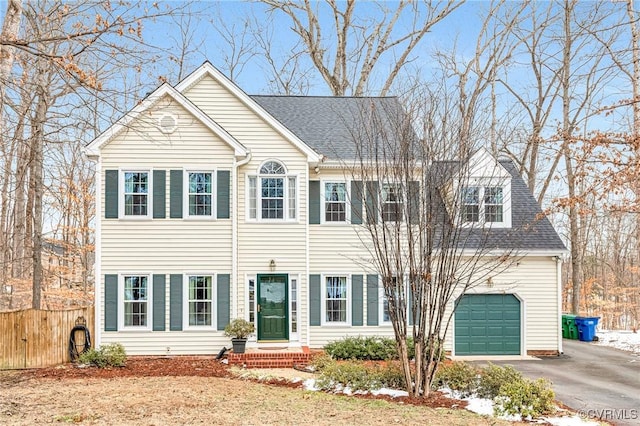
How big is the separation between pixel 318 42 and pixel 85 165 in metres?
12.4

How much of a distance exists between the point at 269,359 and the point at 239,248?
3237mm

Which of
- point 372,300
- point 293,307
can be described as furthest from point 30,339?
point 372,300

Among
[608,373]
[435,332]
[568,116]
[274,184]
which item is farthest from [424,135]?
[568,116]

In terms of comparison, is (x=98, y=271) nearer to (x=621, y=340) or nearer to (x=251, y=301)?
(x=251, y=301)

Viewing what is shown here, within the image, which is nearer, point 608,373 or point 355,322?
point 608,373

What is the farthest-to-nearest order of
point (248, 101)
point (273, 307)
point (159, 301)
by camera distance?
point (248, 101), point (273, 307), point (159, 301)

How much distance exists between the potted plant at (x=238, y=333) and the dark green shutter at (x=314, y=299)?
81.2 inches

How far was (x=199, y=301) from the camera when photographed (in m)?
16.8

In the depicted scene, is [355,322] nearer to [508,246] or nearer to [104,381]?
[508,246]

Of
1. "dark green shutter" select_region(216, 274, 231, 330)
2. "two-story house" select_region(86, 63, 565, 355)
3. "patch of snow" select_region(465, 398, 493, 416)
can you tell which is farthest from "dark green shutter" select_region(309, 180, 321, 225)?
"patch of snow" select_region(465, 398, 493, 416)

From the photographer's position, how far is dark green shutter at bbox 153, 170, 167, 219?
16766 millimetres

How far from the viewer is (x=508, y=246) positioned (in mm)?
17688

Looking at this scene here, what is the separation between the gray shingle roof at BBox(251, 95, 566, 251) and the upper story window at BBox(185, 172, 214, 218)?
3496 millimetres

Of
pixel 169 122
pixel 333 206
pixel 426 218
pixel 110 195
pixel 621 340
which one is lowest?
pixel 621 340
